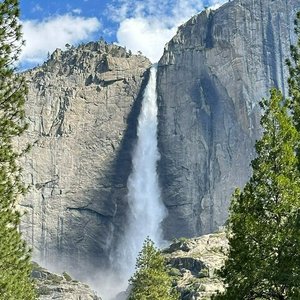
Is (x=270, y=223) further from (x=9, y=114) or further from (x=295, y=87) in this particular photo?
(x=9, y=114)

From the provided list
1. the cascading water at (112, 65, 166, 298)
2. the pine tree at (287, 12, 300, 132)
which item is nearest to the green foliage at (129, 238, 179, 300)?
the pine tree at (287, 12, 300, 132)

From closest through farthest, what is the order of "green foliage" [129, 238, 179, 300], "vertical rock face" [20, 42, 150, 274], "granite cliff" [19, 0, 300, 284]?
"green foliage" [129, 238, 179, 300] → "vertical rock face" [20, 42, 150, 274] → "granite cliff" [19, 0, 300, 284]

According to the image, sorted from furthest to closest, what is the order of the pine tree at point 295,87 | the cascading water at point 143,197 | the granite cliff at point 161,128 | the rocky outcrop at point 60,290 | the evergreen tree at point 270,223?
the cascading water at point 143,197
the granite cliff at point 161,128
the rocky outcrop at point 60,290
the pine tree at point 295,87
the evergreen tree at point 270,223

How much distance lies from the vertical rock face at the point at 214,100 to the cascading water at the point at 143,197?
6.07 feet

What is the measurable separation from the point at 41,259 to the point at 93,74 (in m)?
39.7

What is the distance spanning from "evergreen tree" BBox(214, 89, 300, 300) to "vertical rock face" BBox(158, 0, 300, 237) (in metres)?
85.1

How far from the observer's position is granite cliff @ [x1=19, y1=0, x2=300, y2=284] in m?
106

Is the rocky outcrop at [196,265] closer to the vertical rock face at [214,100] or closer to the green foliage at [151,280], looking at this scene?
the vertical rock face at [214,100]

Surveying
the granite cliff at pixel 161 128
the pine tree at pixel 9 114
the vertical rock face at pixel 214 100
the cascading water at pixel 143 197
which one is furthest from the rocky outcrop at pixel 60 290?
the pine tree at pixel 9 114

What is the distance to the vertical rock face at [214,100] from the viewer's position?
354 ft

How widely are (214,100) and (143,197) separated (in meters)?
24.4

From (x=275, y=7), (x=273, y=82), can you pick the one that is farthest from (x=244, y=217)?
(x=275, y=7)

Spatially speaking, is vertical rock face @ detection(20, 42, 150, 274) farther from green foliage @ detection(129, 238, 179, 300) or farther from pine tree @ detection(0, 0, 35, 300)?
pine tree @ detection(0, 0, 35, 300)

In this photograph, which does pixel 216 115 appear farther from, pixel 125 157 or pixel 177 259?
pixel 177 259
